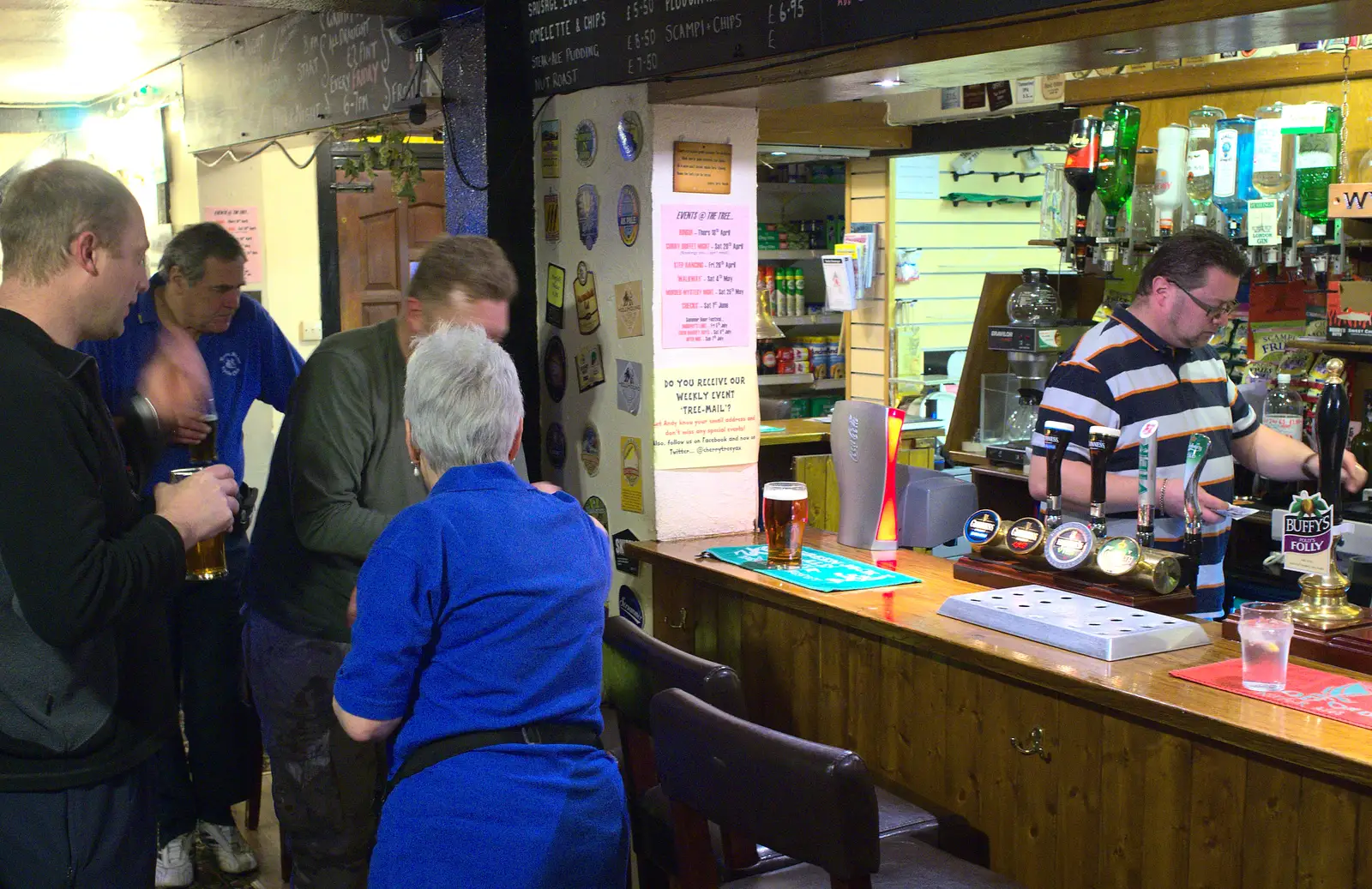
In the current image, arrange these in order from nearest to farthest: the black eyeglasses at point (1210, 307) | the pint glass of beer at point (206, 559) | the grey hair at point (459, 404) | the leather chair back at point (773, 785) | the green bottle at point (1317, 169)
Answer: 1. the leather chair back at point (773, 785)
2. the grey hair at point (459, 404)
3. the pint glass of beer at point (206, 559)
4. the black eyeglasses at point (1210, 307)
5. the green bottle at point (1317, 169)

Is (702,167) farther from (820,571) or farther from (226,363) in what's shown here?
(226,363)

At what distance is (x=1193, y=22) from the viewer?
7.72ft

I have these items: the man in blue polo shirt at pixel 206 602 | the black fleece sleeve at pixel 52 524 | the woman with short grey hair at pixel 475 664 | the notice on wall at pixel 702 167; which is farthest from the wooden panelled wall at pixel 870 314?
the black fleece sleeve at pixel 52 524

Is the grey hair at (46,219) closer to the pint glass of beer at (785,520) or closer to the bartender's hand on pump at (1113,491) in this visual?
the pint glass of beer at (785,520)

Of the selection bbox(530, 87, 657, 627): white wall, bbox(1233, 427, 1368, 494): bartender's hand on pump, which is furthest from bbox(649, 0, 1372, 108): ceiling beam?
bbox(1233, 427, 1368, 494): bartender's hand on pump

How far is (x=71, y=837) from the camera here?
6.49ft

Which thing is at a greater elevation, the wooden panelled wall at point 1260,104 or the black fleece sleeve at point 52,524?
the wooden panelled wall at point 1260,104

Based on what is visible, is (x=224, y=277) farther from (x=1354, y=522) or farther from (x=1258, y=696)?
(x=1354, y=522)

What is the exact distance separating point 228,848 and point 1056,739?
99.3 inches

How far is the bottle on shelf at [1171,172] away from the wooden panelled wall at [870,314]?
9.82 ft

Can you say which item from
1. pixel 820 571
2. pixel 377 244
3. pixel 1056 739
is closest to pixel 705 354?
pixel 820 571

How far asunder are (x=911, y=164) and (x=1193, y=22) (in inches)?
233

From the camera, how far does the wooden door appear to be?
23.4 feet

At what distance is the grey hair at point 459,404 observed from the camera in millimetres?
1897
